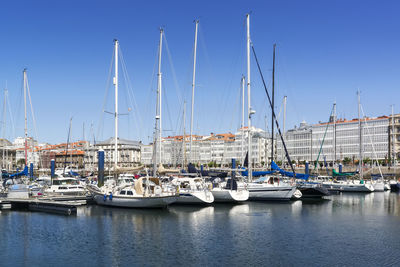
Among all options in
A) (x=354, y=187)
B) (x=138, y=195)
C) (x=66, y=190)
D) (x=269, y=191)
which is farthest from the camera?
(x=354, y=187)

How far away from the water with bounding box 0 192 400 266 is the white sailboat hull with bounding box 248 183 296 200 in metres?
6.05

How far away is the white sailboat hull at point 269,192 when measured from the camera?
46.5 meters

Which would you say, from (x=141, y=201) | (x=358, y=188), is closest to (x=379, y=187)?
(x=358, y=188)

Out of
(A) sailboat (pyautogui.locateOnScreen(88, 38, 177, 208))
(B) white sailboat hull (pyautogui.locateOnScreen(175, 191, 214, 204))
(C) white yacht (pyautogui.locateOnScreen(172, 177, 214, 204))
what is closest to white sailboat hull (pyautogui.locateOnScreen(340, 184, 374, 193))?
(C) white yacht (pyautogui.locateOnScreen(172, 177, 214, 204))

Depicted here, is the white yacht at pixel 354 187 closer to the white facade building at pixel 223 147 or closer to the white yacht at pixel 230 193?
the white yacht at pixel 230 193

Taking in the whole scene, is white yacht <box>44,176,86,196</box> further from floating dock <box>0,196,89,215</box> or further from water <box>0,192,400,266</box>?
water <box>0,192,400,266</box>

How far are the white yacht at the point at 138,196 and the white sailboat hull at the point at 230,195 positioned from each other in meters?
6.02

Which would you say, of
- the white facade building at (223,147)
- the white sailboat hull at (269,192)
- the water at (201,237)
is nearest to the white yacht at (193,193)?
the water at (201,237)

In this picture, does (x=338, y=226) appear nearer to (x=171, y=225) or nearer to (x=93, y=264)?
(x=171, y=225)

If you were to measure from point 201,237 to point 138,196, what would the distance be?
12519 mm

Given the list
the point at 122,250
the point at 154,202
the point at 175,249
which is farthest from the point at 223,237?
the point at 154,202

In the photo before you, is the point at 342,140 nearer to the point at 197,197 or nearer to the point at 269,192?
the point at 269,192

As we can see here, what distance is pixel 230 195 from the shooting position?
43.3 m

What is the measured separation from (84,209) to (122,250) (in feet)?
58.9
